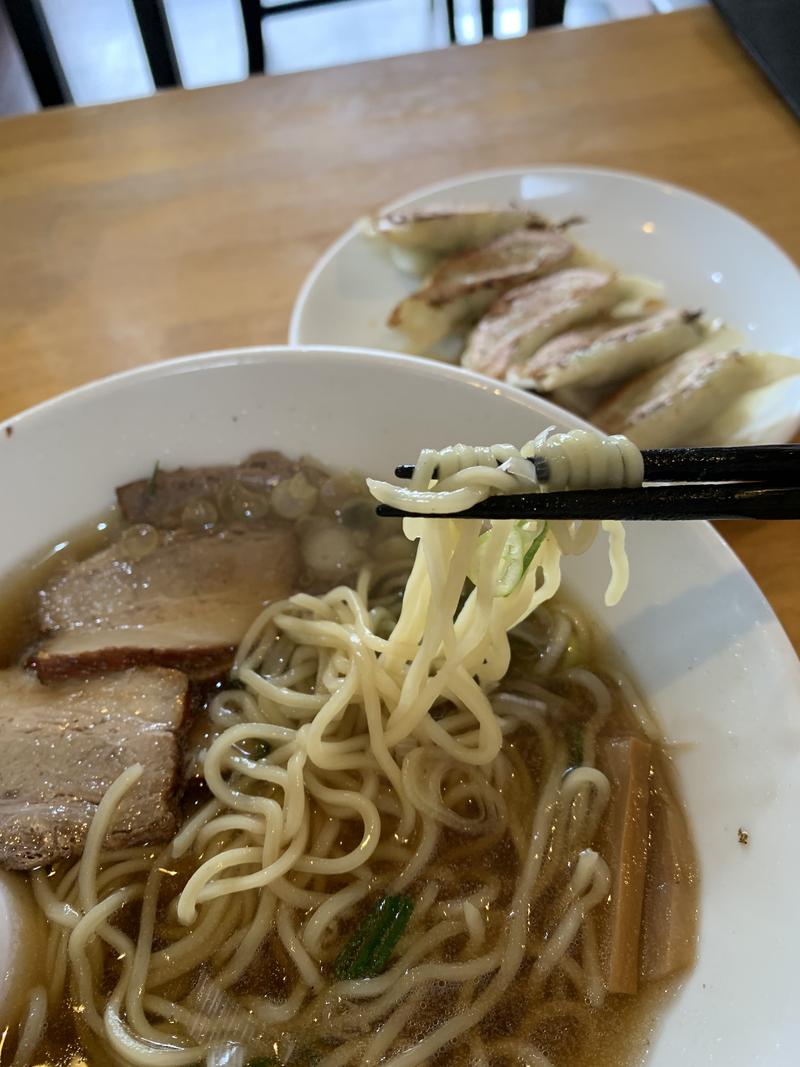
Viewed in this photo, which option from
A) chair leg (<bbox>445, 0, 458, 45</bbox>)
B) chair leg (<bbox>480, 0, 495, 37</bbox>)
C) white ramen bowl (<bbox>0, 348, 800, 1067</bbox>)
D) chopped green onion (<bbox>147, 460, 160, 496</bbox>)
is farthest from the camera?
chair leg (<bbox>445, 0, 458, 45</bbox>)

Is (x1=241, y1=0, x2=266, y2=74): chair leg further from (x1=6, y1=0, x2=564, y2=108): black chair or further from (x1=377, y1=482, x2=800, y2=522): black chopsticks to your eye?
(x1=377, y1=482, x2=800, y2=522): black chopsticks

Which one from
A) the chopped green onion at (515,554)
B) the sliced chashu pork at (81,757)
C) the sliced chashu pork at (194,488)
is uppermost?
the chopped green onion at (515,554)

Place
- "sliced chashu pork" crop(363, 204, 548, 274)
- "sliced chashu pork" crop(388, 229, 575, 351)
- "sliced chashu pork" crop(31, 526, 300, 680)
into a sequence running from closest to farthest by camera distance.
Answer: "sliced chashu pork" crop(31, 526, 300, 680), "sliced chashu pork" crop(388, 229, 575, 351), "sliced chashu pork" crop(363, 204, 548, 274)

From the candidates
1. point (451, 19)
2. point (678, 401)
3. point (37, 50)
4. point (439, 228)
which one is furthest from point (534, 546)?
point (451, 19)

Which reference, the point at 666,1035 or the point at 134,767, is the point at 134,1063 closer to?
the point at 134,767

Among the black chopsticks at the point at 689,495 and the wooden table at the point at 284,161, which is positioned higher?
the black chopsticks at the point at 689,495

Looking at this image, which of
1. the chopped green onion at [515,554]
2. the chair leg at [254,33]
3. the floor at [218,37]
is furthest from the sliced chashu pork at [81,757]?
the floor at [218,37]

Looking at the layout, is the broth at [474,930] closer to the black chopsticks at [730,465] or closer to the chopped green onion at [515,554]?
the chopped green onion at [515,554]

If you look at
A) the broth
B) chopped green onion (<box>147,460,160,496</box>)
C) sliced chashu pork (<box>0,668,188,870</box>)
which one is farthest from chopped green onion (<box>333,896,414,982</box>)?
chopped green onion (<box>147,460,160,496</box>)
